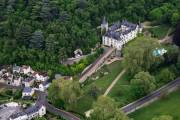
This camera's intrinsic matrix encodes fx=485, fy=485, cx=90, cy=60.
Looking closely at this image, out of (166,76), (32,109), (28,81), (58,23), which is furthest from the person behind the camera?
(58,23)

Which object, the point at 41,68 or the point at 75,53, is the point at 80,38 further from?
the point at 41,68

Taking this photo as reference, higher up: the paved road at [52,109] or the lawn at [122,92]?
the lawn at [122,92]

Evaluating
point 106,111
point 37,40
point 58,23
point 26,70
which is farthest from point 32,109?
point 58,23

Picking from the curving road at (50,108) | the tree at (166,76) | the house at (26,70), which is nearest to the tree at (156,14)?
the tree at (166,76)

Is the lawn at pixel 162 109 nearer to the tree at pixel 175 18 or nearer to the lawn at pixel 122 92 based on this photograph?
the lawn at pixel 122 92

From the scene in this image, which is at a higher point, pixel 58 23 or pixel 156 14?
pixel 58 23

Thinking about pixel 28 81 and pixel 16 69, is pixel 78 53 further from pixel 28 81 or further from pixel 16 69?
pixel 16 69

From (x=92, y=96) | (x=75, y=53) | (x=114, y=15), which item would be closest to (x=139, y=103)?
(x=92, y=96)
